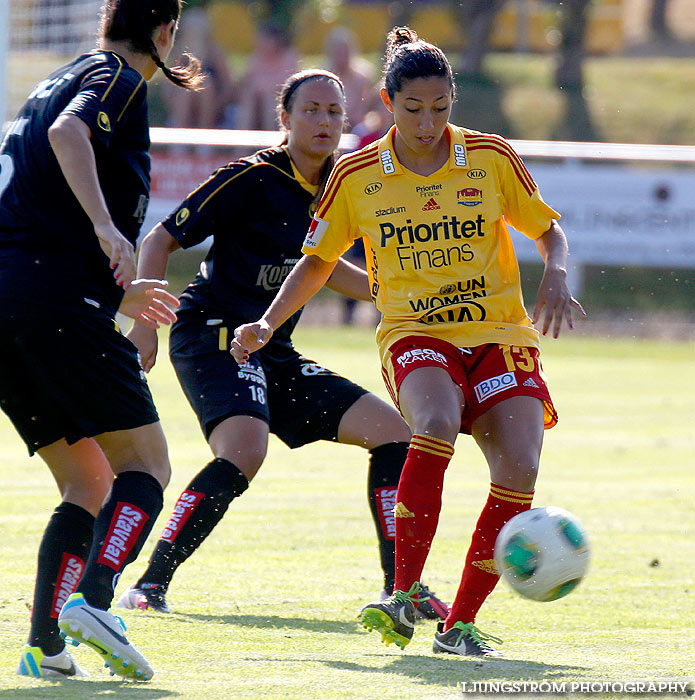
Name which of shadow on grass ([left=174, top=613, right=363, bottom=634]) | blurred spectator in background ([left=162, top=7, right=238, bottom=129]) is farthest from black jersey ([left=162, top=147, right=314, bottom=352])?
blurred spectator in background ([left=162, top=7, right=238, bottom=129])

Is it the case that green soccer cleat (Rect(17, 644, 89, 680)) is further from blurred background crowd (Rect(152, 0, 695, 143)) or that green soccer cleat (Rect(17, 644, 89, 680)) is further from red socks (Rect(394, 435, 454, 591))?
blurred background crowd (Rect(152, 0, 695, 143))

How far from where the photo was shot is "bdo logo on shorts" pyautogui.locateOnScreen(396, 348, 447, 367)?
452cm

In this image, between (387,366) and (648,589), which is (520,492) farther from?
(648,589)

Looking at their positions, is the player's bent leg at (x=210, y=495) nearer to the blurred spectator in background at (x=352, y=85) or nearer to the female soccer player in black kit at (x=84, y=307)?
the female soccer player in black kit at (x=84, y=307)

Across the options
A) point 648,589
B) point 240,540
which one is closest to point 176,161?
point 240,540

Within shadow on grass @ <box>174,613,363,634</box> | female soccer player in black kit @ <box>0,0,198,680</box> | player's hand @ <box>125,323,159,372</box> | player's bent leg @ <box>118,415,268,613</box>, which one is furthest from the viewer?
player's bent leg @ <box>118,415,268,613</box>

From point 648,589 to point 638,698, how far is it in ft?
6.25

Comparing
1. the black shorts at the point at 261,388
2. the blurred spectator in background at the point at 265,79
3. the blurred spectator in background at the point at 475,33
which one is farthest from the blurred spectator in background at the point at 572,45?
the black shorts at the point at 261,388

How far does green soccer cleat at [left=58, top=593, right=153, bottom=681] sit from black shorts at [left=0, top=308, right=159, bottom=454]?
517 mm

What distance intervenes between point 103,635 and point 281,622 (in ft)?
3.98

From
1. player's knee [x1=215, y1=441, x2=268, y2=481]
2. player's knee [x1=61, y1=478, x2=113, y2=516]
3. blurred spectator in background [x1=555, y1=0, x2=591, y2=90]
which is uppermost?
blurred spectator in background [x1=555, y1=0, x2=591, y2=90]

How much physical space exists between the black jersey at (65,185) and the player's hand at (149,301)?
82 millimetres

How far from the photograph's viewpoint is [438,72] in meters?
4.47

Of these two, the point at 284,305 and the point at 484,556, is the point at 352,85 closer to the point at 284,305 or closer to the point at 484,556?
the point at 284,305
